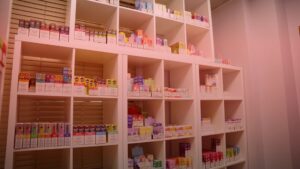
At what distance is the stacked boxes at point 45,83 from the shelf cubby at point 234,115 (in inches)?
98.5

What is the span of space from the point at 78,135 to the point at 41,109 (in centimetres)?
85

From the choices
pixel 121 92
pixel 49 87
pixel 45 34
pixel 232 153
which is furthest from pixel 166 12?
pixel 232 153

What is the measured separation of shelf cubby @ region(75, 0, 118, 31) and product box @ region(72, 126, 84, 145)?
1.29 metres

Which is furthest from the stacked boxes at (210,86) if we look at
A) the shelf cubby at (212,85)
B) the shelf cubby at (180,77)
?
the shelf cubby at (180,77)

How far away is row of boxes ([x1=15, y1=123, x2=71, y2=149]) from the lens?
196 centimetres

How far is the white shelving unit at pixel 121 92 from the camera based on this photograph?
2391mm

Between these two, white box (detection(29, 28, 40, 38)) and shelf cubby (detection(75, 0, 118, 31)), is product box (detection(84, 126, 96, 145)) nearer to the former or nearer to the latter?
white box (detection(29, 28, 40, 38))

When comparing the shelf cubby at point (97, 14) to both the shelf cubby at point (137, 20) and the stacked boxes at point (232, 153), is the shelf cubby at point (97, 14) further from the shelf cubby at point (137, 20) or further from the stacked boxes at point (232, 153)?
the stacked boxes at point (232, 153)

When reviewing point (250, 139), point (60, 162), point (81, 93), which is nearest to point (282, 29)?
point (250, 139)

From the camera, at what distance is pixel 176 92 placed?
296 cm

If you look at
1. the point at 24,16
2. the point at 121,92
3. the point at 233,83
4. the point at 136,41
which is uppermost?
the point at 24,16

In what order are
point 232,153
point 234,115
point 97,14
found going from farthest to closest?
point 234,115 → point 232,153 → point 97,14

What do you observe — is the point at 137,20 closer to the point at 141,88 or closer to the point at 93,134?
the point at 141,88

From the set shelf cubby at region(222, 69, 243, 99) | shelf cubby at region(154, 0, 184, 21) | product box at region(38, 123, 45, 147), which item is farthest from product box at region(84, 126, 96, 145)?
shelf cubby at region(222, 69, 243, 99)
